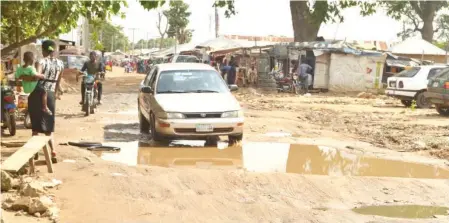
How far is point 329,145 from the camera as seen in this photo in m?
11.5

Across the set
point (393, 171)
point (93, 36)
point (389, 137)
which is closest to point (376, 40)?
point (389, 137)

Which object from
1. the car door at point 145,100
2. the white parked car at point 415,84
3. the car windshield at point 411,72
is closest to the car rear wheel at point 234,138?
the car door at point 145,100

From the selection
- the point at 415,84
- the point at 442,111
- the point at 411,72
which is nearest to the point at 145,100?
the point at 442,111

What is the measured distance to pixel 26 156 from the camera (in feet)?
22.5

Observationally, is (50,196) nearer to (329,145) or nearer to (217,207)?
(217,207)

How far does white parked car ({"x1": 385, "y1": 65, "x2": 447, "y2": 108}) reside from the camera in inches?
819

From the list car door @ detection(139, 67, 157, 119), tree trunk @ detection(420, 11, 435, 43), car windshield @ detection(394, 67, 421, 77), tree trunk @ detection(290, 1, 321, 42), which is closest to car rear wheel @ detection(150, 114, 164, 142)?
car door @ detection(139, 67, 157, 119)

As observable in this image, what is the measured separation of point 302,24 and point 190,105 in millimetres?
24313

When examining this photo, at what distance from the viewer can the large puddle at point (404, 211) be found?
6387mm

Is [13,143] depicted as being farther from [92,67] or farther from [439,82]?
[439,82]

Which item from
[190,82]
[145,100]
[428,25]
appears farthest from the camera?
[428,25]

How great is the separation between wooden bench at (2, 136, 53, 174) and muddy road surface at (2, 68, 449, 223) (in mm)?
252

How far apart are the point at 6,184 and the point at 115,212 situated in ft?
4.85

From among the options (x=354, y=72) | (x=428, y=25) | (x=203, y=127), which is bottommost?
(x=203, y=127)
